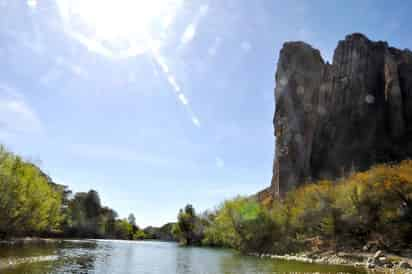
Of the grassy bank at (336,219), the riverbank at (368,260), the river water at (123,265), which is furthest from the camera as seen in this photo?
the grassy bank at (336,219)

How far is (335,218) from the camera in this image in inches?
2458

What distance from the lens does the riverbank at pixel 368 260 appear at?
128 feet

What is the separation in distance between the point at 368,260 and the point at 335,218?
57.7 ft

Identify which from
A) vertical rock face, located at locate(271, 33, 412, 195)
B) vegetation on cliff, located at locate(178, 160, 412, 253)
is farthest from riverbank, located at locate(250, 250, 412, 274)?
vertical rock face, located at locate(271, 33, 412, 195)

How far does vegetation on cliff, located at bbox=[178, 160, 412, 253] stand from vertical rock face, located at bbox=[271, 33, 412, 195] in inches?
2028

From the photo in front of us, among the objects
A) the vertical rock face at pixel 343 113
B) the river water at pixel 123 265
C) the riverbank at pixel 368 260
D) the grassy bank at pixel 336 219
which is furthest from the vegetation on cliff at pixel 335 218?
the vertical rock face at pixel 343 113

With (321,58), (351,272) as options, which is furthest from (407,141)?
(351,272)

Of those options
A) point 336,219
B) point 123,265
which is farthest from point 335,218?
point 123,265

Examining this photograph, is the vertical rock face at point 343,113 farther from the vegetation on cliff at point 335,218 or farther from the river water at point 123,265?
the river water at point 123,265

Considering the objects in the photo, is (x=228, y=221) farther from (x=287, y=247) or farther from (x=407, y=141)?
(x=407, y=141)

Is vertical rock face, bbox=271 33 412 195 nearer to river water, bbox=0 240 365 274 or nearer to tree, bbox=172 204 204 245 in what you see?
tree, bbox=172 204 204 245

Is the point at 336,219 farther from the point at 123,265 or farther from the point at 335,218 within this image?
the point at 123,265

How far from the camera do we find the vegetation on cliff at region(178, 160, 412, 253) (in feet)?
180

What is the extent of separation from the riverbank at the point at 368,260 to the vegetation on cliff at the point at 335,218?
520cm
